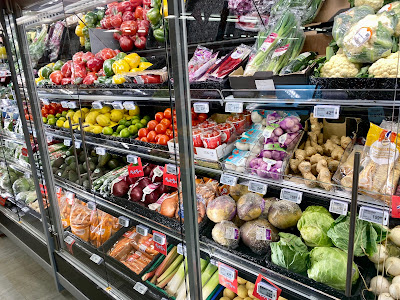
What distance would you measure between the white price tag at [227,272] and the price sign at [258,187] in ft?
1.38

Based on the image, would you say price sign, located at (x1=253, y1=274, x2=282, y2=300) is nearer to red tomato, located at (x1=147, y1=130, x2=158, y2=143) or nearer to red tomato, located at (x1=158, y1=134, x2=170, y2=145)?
red tomato, located at (x1=158, y1=134, x2=170, y2=145)

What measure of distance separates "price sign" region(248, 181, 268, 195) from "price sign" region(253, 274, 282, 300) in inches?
15.3

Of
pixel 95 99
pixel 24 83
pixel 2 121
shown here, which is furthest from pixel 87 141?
pixel 2 121

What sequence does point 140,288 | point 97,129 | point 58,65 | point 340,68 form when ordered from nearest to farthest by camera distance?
1. point 340,68
2. point 140,288
3. point 97,129
4. point 58,65

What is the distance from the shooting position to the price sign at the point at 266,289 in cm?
135

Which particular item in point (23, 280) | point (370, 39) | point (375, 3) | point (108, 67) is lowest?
point (23, 280)

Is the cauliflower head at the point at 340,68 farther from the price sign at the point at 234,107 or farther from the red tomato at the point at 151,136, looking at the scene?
the red tomato at the point at 151,136

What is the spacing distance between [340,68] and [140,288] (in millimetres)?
1623

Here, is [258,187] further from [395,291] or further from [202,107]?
[395,291]

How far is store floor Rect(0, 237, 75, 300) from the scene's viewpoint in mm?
2559

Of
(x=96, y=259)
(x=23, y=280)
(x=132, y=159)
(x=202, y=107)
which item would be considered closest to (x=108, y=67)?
(x=132, y=159)

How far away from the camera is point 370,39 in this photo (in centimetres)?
108

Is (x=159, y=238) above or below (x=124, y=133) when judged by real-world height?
below

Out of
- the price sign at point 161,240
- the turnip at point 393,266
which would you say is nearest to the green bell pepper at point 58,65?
the price sign at point 161,240
